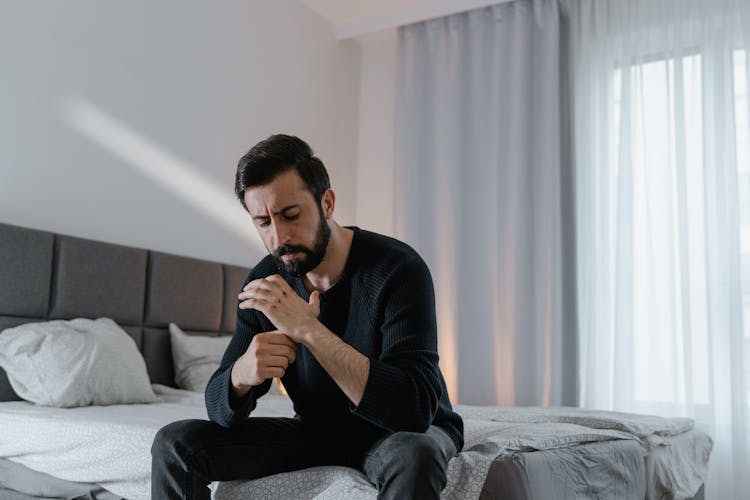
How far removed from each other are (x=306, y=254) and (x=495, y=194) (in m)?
3.02

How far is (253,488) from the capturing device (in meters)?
1.61

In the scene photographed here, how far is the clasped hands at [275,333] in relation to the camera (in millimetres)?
1509

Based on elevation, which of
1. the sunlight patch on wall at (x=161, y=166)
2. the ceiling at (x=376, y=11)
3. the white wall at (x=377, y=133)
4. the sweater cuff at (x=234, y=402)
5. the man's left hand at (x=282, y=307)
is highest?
the ceiling at (x=376, y=11)

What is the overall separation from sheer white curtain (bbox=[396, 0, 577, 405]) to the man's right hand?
293 cm

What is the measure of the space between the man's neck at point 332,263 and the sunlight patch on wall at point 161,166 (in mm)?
1936

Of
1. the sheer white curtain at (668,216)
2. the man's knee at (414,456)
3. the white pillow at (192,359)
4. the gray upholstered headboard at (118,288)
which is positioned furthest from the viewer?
the sheer white curtain at (668,216)

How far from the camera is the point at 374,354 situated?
1.67 m

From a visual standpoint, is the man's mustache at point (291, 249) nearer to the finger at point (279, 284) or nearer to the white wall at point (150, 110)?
the finger at point (279, 284)

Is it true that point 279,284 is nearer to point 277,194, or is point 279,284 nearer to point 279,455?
point 277,194

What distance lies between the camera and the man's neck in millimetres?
1773

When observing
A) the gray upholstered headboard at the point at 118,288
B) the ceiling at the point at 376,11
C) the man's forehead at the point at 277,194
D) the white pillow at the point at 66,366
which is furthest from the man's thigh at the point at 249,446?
the ceiling at the point at 376,11

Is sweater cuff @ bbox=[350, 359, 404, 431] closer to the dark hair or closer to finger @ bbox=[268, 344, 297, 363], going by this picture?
finger @ bbox=[268, 344, 297, 363]

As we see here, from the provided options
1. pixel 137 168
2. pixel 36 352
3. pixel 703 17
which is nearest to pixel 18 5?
pixel 137 168

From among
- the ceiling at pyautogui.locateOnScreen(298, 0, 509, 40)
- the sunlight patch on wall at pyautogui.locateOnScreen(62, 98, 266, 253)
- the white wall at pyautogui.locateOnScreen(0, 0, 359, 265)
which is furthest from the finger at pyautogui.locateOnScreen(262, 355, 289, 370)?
the ceiling at pyautogui.locateOnScreen(298, 0, 509, 40)
